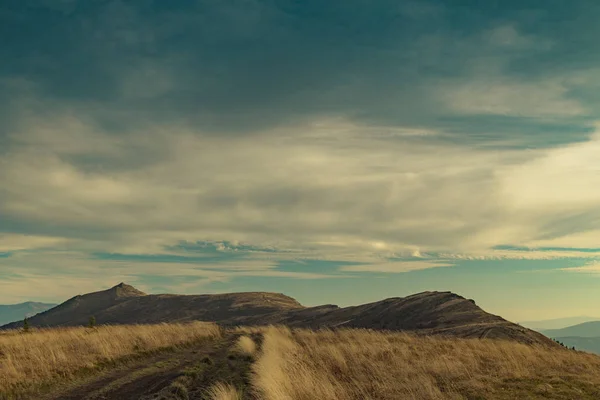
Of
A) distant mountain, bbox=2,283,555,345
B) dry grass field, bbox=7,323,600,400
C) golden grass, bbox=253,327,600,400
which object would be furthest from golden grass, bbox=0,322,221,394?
distant mountain, bbox=2,283,555,345

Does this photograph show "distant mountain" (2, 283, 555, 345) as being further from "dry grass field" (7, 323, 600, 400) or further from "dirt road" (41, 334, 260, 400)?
"dirt road" (41, 334, 260, 400)

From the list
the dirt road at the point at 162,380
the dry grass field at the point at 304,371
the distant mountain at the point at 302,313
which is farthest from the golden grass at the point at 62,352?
the distant mountain at the point at 302,313

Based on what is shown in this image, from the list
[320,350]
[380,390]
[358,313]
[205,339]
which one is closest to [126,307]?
[358,313]

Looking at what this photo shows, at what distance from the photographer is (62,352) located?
862 inches

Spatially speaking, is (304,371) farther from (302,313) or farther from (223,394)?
(302,313)

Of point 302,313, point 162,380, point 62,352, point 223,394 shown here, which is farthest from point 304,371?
point 302,313

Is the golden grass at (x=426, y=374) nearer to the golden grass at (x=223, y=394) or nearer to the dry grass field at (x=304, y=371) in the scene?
the dry grass field at (x=304, y=371)

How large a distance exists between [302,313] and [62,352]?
83.3 metres

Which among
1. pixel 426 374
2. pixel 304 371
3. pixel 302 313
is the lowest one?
pixel 302 313

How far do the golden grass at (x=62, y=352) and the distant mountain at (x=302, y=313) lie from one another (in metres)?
24.6

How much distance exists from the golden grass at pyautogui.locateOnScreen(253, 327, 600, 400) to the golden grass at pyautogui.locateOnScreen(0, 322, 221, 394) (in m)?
7.57

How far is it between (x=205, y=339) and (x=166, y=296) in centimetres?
14375

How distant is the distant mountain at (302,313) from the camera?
148ft

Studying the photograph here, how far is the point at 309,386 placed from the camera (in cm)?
1420
